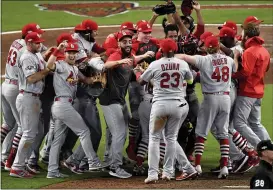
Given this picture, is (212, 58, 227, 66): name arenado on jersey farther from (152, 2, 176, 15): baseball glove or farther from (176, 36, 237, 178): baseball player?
(152, 2, 176, 15): baseball glove

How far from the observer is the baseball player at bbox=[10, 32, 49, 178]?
13555 millimetres

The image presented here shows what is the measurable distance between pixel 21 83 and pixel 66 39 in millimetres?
892

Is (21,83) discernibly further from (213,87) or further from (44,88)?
(213,87)

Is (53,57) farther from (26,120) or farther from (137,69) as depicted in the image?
(137,69)

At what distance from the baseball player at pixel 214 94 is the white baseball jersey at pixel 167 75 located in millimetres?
363

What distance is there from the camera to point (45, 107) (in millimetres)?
14141

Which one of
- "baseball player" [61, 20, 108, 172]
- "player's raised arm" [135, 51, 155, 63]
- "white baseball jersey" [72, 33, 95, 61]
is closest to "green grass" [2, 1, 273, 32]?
"white baseball jersey" [72, 33, 95, 61]

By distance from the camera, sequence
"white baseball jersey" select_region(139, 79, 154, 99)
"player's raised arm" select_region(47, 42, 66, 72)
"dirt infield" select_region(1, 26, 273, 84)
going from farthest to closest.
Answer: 1. "dirt infield" select_region(1, 26, 273, 84)
2. "white baseball jersey" select_region(139, 79, 154, 99)
3. "player's raised arm" select_region(47, 42, 66, 72)

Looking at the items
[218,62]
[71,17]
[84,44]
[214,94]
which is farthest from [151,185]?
[71,17]

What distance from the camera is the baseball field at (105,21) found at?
1355 centimetres

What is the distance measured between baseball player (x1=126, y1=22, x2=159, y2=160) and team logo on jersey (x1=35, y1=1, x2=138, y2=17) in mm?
14326

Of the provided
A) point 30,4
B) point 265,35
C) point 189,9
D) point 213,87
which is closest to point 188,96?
point 213,87

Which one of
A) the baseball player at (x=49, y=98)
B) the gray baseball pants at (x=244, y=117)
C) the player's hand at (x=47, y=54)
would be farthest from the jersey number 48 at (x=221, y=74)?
the player's hand at (x=47, y=54)

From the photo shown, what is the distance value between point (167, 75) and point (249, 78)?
1556 millimetres
